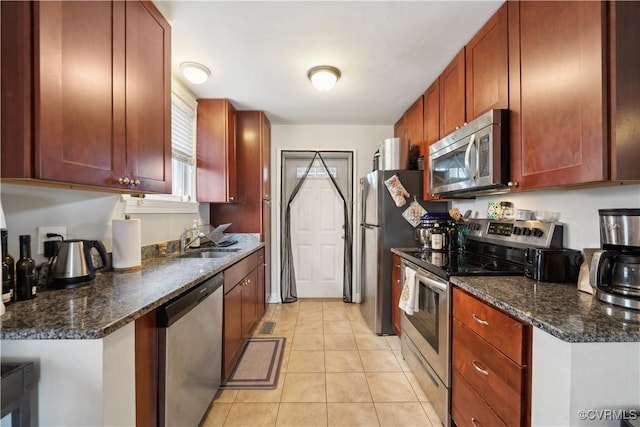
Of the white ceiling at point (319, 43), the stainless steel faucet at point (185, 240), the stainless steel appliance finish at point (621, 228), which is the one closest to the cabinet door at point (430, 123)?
the white ceiling at point (319, 43)

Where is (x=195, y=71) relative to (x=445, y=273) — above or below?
above

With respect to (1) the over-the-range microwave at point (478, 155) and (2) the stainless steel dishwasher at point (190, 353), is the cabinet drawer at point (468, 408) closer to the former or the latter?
(1) the over-the-range microwave at point (478, 155)

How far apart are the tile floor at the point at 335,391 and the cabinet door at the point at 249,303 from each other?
0.25 meters

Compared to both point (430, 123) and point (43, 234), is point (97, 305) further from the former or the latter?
point (430, 123)

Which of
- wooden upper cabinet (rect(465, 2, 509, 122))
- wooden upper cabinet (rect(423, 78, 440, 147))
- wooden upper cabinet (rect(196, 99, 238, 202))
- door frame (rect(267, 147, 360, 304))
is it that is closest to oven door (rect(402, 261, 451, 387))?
wooden upper cabinet (rect(465, 2, 509, 122))

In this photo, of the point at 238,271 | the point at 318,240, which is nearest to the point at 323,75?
the point at 238,271

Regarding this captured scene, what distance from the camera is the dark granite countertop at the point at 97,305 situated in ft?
2.72

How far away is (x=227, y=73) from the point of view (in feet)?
7.76

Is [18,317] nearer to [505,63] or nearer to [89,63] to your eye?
[89,63]

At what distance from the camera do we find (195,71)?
2.22m

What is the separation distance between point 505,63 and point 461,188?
0.78 m

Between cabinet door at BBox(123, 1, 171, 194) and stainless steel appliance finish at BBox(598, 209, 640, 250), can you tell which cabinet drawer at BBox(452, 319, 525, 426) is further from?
cabinet door at BBox(123, 1, 171, 194)

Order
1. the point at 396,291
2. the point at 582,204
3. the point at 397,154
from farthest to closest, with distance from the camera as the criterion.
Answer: the point at 397,154 → the point at 396,291 → the point at 582,204

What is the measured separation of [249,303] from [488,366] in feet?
6.54
